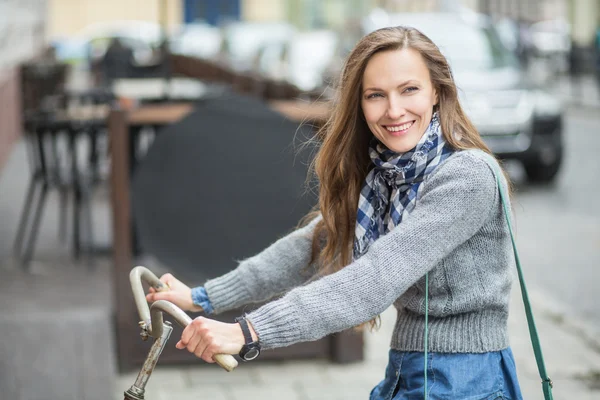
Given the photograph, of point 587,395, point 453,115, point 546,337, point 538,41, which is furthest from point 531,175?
point 538,41

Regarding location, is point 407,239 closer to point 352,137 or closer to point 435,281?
point 435,281

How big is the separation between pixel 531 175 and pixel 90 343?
8.13m

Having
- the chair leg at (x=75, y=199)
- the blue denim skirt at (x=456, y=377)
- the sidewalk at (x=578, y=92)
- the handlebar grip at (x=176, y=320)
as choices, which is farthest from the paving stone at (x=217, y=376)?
the sidewalk at (x=578, y=92)

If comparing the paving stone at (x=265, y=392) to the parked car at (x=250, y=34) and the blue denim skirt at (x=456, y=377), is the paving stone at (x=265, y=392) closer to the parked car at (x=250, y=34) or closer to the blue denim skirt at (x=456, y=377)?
the blue denim skirt at (x=456, y=377)

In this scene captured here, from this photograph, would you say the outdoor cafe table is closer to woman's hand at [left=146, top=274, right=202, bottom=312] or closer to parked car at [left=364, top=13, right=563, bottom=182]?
woman's hand at [left=146, top=274, right=202, bottom=312]

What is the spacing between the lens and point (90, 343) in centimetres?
555

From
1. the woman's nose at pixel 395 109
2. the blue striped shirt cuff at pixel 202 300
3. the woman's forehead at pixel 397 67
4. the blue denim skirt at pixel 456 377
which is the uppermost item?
the woman's forehead at pixel 397 67

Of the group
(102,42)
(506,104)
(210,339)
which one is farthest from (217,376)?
(102,42)

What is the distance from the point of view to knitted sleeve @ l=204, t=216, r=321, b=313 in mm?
2656

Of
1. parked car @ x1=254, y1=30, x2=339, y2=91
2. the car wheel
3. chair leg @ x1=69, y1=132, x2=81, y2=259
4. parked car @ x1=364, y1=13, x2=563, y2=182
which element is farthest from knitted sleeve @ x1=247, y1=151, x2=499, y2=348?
parked car @ x1=254, y1=30, x2=339, y2=91

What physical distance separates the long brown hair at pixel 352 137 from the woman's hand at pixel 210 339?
0.59 metres

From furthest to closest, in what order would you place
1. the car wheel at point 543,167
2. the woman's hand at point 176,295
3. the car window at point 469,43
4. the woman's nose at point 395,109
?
the car window at point 469,43
the car wheel at point 543,167
the woman's hand at point 176,295
the woman's nose at point 395,109

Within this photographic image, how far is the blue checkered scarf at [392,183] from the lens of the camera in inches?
94.9

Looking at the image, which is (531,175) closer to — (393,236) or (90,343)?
(90,343)
